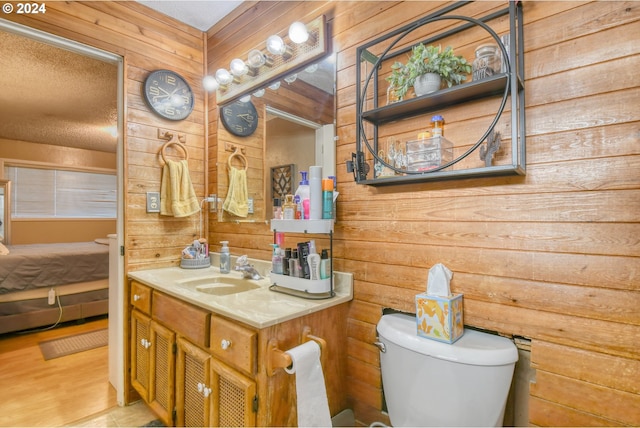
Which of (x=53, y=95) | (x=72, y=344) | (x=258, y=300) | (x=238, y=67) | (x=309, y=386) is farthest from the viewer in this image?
(x=53, y=95)

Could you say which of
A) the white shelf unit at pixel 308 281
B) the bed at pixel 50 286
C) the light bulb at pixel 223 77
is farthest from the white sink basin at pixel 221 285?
the bed at pixel 50 286

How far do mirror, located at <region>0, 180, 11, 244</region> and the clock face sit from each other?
4132 mm

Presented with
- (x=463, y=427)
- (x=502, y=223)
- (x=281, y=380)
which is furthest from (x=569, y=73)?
(x=281, y=380)

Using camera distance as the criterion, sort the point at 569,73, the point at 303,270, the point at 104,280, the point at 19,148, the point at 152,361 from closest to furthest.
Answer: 1. the point at 569,73
2. the point at 303,270
3. the point at 152,361
4. the point at 104,280
5. the point at 19,148

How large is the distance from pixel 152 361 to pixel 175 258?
2.15ft

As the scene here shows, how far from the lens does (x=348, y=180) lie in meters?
1.47

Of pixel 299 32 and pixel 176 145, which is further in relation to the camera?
pixel 176 145

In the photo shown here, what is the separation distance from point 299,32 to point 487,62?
90cm

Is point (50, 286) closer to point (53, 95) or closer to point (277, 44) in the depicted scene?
point (53, 95)

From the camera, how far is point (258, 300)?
4.32 ft

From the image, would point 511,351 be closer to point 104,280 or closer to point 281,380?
point 281,380

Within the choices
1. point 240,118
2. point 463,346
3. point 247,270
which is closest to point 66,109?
point 240,118

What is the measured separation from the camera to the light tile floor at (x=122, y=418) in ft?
5.55
